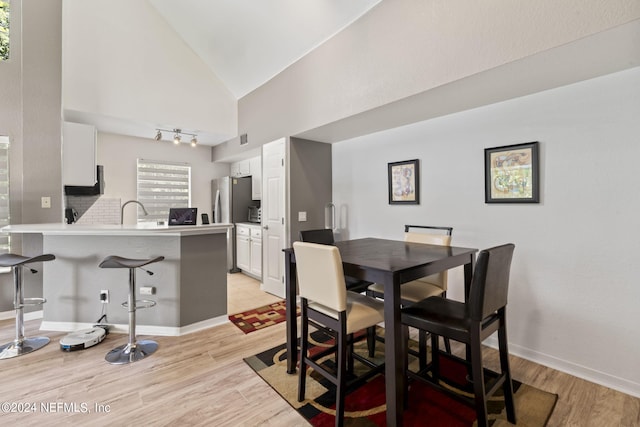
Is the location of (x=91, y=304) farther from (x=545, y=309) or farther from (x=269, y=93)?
(x=545, y=309)

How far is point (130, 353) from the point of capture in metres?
2.44

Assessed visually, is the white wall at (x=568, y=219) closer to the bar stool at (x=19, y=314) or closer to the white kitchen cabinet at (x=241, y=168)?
the white kitchen cabinet at (x=241, y=168)

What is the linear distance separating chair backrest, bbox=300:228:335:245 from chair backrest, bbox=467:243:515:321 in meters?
1.48

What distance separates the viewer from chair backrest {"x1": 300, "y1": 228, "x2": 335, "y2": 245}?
276cm

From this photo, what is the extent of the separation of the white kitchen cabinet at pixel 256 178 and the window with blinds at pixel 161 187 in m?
1.36

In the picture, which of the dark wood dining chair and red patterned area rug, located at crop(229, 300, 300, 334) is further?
red patterned area rug, located at crop(229, 300, 300, 334)

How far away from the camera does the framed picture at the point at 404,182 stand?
3.23 meters

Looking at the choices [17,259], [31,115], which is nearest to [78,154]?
[31,115]

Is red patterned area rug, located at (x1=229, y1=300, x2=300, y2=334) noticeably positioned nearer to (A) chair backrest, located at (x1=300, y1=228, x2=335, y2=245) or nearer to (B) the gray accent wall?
(A) chair backrest, located at (x1=300, y1=228, x2=335, y2=245)

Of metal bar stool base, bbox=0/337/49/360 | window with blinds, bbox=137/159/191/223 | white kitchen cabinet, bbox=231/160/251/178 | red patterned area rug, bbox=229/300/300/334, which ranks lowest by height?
red patterned area rug, bbox=229/300/300/334

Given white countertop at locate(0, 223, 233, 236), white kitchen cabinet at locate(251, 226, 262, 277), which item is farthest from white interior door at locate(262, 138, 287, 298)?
white countertop at locate(0, 223, 233, 236)

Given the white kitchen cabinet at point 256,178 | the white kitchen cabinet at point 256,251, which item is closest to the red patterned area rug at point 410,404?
the white kitchen cabinet at point 256,251

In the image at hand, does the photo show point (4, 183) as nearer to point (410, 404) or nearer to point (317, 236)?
point (317, 236)

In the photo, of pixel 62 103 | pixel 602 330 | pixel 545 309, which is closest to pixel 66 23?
pixel 62 103
